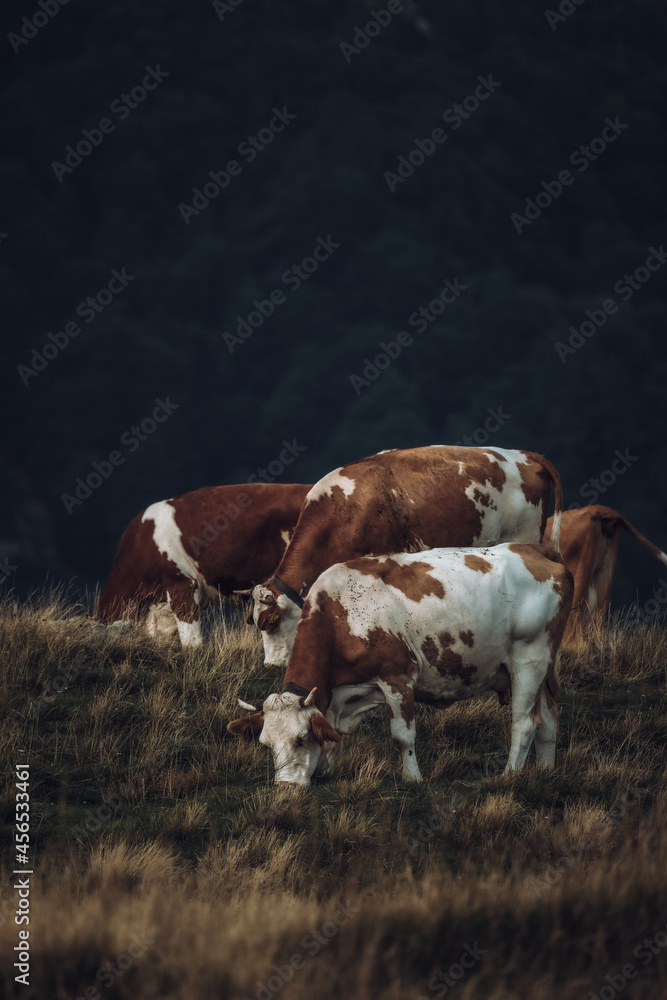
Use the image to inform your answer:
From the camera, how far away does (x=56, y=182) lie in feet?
236

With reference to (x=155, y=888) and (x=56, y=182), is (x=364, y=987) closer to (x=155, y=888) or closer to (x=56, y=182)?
(x=155, y=888)

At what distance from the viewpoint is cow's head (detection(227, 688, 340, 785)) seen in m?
7.30

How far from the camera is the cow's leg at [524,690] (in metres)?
7.89

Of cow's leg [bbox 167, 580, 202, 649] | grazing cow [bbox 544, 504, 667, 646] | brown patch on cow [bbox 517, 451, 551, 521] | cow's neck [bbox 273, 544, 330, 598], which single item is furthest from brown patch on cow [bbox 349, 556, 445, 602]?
grazing cow [bbox 544, 504, 667, 646]

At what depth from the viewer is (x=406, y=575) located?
7.98 meters

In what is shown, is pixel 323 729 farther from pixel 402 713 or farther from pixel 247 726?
pixel 402 713

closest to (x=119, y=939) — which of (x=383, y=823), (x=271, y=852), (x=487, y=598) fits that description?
(x=271, y=852)

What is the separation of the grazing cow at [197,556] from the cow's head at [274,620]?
2597 mm

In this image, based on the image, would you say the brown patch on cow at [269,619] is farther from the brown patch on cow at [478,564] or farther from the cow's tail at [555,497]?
the cow's tail at [555,497]
